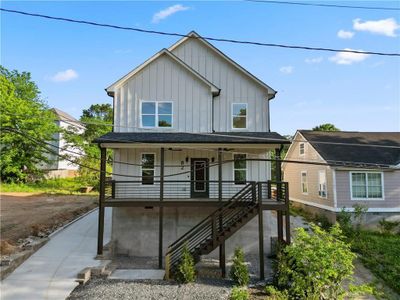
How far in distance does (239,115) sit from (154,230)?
7.28m

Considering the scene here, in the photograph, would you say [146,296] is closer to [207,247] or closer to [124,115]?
[207,247]

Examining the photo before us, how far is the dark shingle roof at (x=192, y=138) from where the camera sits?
44.5 ft

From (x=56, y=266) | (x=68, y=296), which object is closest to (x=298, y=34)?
(x=68, y=296)

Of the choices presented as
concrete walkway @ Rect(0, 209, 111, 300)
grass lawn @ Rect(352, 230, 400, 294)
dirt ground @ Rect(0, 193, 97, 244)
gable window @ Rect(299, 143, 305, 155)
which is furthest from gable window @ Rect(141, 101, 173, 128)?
gable window @ Rect(299, 143, 305, 155)

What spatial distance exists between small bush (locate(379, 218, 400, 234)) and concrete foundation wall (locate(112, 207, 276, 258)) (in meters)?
8.18

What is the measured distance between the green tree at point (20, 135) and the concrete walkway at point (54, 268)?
70.1ft

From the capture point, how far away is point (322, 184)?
20.9m

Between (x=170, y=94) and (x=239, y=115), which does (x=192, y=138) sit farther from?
(x=239, y=115)

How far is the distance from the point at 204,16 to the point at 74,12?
449cm

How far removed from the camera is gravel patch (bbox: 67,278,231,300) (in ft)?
30.6

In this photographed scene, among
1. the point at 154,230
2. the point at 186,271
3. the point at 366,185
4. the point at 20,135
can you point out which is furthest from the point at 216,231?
the point at 20,135

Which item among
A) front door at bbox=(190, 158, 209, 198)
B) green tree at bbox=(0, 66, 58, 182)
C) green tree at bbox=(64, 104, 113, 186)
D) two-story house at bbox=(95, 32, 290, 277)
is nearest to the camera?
two-story house at bbox=(95, 32, 290, 277)

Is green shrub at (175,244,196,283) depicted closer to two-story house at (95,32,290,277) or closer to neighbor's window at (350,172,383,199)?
two-story house at (95,32,290,277)

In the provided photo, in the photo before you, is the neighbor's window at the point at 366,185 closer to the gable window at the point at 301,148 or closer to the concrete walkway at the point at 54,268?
the gable window at the point at 301,148
